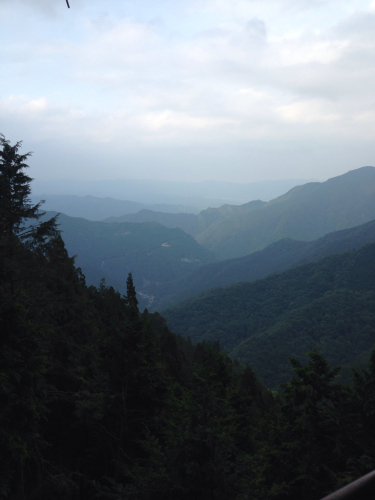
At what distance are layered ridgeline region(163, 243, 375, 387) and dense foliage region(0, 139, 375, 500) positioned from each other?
3135 inches

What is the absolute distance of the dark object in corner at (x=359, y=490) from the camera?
1901 mm

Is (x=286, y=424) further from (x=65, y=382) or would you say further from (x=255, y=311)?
(x=255, y=311)

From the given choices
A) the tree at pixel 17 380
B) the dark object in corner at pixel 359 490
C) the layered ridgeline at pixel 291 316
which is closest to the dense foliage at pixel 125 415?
the tree at pixel 17 380

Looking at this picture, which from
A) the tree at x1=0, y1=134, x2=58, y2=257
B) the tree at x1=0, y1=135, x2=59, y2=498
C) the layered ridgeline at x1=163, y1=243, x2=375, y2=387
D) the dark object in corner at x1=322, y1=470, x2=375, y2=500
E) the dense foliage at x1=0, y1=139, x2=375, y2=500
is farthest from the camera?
the layered ridgeline at x1=163, y1=243, x2=375, y2=387

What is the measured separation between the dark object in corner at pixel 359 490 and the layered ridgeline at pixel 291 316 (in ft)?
293

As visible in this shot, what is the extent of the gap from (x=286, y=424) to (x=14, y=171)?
42.6 ft

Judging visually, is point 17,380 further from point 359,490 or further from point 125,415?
point 359,490

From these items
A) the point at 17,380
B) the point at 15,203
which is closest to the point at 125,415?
the point at 17,380

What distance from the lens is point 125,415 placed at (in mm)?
11820

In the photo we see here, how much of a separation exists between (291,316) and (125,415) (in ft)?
392

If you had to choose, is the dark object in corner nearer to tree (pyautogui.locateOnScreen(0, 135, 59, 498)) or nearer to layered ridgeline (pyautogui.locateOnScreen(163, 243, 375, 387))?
tree (pyautogui.locateOnScreen(0, 135, 59, 498))

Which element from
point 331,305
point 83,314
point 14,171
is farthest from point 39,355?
point 331,305

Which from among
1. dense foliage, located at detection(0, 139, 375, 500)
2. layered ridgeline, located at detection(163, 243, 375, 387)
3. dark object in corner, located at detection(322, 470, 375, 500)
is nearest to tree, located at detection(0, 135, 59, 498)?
dense foliage, located at detection(0, 139, 375, 500)

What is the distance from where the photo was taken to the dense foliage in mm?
7289
